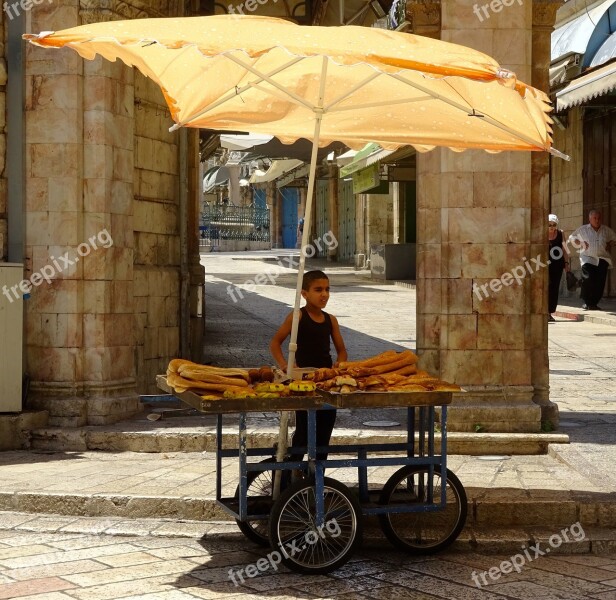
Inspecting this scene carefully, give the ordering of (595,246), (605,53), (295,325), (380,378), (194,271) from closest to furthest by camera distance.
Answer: (380,378), (295,325), (194,271), (605,53), (595,246)

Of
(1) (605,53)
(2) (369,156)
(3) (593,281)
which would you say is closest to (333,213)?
(2) (369,156)

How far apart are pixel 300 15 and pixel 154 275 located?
6236 mm

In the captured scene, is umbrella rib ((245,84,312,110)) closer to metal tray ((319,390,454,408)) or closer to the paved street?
metal tray ((319,390,454,408))

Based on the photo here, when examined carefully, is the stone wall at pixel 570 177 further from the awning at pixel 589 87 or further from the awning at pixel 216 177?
the awning at pixel 216 177

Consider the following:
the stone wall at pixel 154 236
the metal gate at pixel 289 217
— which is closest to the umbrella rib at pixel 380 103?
the stone wall at pixel 154 236

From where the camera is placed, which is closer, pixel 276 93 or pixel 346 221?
pixel 276 93

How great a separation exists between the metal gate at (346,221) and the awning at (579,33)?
18.2 metres

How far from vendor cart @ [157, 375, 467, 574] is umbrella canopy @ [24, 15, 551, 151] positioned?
5.63 feet

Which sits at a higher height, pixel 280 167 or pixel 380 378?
pixel 280 167

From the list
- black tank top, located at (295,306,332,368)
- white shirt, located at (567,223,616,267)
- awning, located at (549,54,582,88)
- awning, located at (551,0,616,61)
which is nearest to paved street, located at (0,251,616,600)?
black tank top, located at (295,306,332,368)

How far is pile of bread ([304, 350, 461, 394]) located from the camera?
660 centimetres

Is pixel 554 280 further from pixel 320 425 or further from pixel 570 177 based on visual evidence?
pixel 320 425

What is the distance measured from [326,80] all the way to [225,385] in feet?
6.99

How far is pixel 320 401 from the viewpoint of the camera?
6445 millimetres
